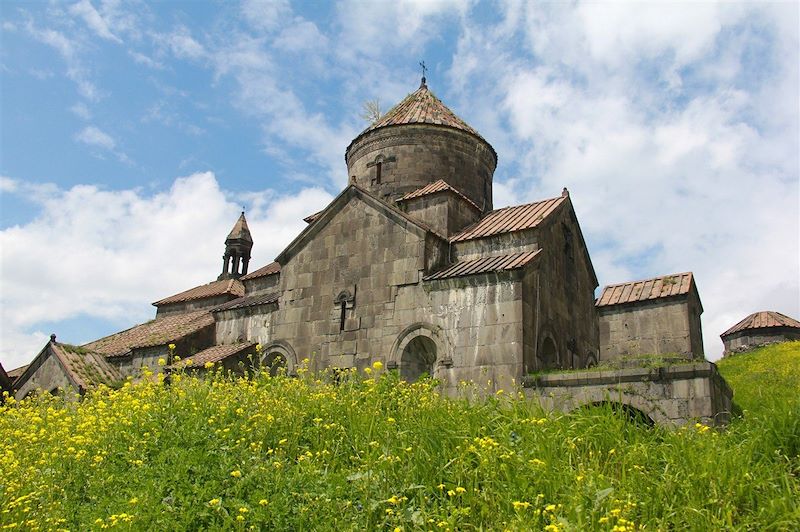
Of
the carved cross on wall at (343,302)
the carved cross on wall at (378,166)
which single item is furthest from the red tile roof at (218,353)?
the carved cross on wall at (378,166)

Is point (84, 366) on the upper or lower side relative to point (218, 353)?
lower

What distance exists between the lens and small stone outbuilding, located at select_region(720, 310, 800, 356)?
21000 mm

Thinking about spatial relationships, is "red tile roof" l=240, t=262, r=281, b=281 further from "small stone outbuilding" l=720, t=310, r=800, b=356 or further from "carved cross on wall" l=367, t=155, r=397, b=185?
"small stone outbuilding" l=720, t=310, r=800, b=356

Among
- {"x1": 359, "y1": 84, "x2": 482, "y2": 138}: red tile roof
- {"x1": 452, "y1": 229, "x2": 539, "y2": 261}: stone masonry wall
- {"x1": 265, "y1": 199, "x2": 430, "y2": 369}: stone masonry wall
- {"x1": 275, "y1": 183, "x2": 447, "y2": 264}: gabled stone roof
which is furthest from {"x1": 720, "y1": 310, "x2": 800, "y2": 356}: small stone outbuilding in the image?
{"x1": 265, "y1": 199, "x2": 430, "y2": 369}: stone masonry wall

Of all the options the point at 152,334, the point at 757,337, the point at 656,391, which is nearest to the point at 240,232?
the point at 152,334

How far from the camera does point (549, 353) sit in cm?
998

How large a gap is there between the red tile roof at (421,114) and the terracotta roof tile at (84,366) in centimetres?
706

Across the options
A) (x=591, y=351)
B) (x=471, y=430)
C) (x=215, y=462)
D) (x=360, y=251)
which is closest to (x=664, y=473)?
(x=471, y=430)

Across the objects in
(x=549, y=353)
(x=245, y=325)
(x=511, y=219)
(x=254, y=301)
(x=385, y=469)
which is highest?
(x=511, y=219)

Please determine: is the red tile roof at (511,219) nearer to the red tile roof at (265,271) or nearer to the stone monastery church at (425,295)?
the stone monastery church at (425,295)

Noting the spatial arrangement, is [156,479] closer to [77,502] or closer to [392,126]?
[77,502]

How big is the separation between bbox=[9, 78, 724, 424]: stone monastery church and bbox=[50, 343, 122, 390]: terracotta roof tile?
1.4 inches

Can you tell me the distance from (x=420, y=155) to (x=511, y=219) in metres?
2.98

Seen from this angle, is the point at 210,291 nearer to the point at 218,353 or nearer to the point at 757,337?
the point at 218,353
